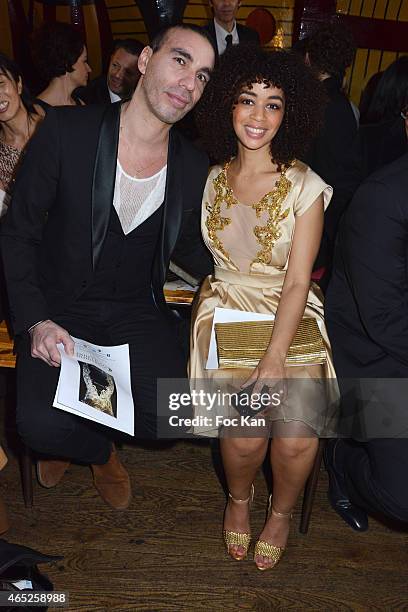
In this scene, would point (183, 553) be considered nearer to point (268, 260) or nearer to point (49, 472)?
point (49, 472)

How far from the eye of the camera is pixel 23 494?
2.70m

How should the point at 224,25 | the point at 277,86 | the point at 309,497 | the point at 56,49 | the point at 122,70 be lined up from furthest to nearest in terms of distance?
the point at 224,25 → the point at 122,70 → the point at 56,49 → the point at 309,497 → the point at 277,86

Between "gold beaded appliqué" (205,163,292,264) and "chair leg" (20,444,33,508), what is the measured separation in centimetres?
109

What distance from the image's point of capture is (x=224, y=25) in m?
5.12

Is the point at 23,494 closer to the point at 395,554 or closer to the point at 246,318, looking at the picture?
the point at 246,318

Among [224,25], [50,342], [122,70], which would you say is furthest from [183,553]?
[224,25]

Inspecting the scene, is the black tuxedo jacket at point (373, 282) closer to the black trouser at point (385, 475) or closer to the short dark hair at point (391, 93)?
the black trouser at point (385, 475)

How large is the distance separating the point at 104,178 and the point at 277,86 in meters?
0.68

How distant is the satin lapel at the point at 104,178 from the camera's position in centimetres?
236

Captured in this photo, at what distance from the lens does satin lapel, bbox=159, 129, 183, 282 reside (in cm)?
247

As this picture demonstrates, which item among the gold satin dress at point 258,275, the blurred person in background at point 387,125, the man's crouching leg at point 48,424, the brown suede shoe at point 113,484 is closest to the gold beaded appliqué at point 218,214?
the gold satin dress at point 258,275

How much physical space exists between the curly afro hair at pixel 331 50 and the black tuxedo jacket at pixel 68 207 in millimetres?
1363

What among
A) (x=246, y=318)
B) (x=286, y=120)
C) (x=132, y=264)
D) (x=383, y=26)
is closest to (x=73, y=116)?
(x=132, y=264)

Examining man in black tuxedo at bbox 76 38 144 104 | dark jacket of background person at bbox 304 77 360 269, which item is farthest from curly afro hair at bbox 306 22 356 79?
man in black tuxedo at bbox 76 38 144 104
